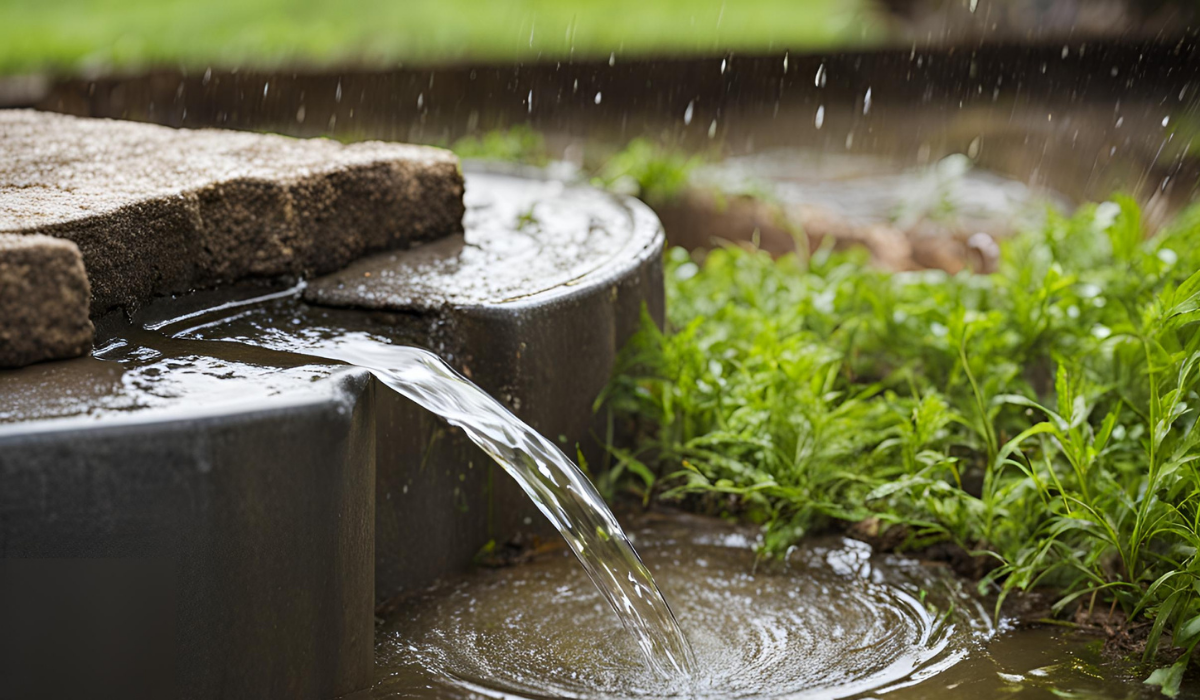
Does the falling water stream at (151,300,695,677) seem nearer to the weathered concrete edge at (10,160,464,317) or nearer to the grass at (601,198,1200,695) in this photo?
the weathered concrete edge at (10,160,464,317)

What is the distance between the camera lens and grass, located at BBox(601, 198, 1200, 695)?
224 cm

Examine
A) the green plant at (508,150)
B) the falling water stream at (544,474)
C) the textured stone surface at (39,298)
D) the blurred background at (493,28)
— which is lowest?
the falling water stream at (544,474)

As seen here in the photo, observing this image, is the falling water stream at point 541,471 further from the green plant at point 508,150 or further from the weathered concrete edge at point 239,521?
the green plant at point 508,150

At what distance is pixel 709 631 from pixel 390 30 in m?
9.76

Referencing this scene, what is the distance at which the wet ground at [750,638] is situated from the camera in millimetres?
1983

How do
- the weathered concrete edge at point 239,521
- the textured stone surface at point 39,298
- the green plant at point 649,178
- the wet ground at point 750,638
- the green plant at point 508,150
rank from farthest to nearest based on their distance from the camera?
the green plant at point 508,150 < the green plant at point 649,178 < the wet ground at point 750,638 < the textured stone surface at point 39,298 < the weathered concrete edge at point 239,521

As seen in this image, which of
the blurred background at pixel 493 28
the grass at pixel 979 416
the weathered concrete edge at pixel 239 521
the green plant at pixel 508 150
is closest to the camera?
the weathered concrete edge at pixel 239 521

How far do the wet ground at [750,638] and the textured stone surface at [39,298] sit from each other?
86 cm

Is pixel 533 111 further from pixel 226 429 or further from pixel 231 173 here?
pixel 226 429

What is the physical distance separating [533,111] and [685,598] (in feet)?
19.4

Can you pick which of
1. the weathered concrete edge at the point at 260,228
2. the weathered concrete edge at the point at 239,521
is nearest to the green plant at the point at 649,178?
the weathered concrete edge at the point at 260,228

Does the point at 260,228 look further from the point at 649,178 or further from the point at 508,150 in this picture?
the point at 508,150

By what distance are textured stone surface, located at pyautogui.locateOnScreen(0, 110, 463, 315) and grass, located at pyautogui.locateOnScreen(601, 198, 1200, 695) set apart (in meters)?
0.77

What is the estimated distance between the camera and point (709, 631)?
221cm
